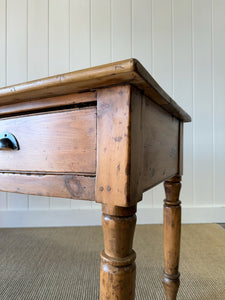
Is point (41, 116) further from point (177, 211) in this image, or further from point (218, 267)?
point (218, 267)

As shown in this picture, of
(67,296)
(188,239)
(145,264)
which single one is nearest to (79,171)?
(67,296)

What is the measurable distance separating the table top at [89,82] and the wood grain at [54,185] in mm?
160

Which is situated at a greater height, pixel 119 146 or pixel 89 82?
pixel 89 82

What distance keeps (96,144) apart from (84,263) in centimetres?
90

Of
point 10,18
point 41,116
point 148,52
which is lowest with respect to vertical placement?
point 41,116

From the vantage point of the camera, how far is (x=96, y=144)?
351 mm

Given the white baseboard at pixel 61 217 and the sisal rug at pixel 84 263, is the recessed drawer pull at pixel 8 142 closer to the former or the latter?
the sisal rug at pixel 84 263

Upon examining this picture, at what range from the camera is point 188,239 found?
1.30 meters

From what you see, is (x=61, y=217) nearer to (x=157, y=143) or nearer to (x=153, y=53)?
(x=157, y=143)

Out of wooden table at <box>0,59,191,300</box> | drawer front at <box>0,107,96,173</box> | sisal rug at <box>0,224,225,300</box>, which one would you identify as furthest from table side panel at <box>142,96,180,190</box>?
sisal rug at <box>0,224,225,300</box>

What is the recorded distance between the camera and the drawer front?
1.19ft

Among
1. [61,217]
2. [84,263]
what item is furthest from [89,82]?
[61,217]

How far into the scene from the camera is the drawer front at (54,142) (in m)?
0.36

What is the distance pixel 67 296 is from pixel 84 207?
780 mm
